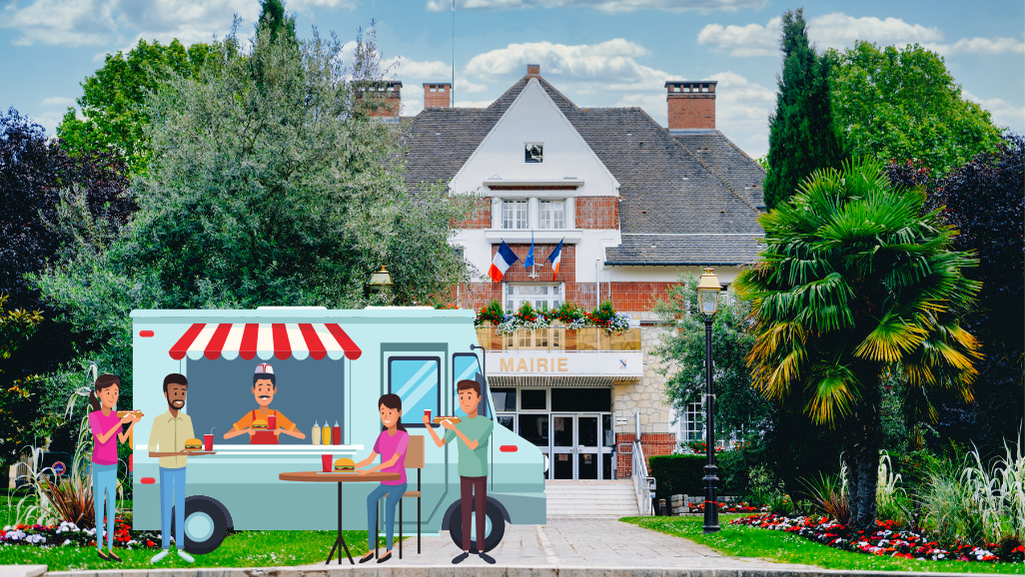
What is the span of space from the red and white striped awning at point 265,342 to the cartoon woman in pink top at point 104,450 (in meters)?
0.84

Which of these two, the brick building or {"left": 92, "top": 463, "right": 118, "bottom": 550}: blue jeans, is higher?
the brick building

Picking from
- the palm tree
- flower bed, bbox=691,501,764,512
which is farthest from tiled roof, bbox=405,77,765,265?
the palm tree

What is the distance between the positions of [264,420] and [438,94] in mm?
27607

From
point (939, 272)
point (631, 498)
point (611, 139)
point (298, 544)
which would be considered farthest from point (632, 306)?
point (298, 544)

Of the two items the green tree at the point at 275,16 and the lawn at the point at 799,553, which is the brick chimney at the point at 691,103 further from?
the lawn at the point at 799,553

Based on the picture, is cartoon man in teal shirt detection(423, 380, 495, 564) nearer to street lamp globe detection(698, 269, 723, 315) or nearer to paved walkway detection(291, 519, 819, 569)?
paved walkway detection(291, 519, 819, 569)

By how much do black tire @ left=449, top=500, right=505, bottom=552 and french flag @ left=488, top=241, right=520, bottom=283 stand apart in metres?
14.6

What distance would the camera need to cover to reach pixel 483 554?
10.1 metres

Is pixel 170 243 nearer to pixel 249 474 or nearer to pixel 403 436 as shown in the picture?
pixel 249 474

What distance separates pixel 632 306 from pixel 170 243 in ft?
55.6

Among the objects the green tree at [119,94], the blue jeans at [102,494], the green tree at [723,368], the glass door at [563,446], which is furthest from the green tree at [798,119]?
the green tree at [119,94]

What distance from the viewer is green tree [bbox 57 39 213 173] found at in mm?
33281

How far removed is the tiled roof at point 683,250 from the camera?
27625mm

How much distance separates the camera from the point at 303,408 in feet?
35.2
